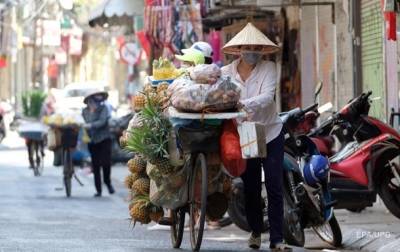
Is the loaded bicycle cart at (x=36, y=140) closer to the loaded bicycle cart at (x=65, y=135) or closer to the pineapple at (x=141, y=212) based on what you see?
the loaded bicycle cart at (x=65, y=135)

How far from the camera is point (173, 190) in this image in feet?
37.3

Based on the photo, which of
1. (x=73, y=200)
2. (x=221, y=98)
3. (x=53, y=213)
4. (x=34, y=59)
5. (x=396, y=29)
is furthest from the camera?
(x=34, y=59)

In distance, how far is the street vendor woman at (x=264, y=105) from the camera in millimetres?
11008

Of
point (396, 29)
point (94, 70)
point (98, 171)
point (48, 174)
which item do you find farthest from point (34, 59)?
point (396, 29)

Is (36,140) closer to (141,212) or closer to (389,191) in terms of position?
(389,191)

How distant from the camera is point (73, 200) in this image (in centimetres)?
2097

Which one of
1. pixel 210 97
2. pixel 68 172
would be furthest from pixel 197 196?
pixel 68 172

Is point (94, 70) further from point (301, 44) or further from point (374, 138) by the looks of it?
point (374, 138)

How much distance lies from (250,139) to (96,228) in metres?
4.66

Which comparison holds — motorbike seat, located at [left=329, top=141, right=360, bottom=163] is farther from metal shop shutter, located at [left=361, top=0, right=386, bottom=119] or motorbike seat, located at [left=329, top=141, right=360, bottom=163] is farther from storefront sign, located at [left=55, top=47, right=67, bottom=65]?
storefront sign, located at [left=55, top=47, right=67, bottom=65]

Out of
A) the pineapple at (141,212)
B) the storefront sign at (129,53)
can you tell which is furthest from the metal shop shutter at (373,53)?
the storefront sign at (129,53)

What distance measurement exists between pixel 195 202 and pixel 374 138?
300 cm

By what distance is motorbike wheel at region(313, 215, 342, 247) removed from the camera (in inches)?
477

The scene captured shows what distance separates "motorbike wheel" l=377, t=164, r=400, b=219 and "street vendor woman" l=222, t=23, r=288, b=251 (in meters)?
2.77
